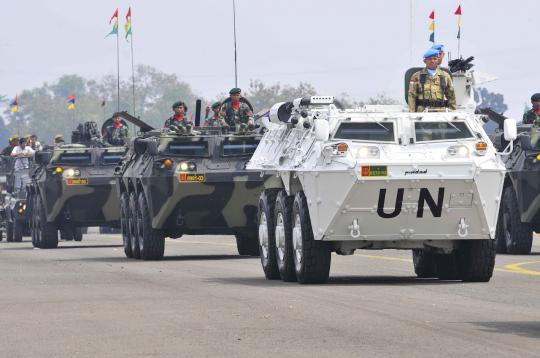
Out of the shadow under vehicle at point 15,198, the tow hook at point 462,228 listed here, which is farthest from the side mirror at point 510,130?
the shadow under vehicle at point 15,198

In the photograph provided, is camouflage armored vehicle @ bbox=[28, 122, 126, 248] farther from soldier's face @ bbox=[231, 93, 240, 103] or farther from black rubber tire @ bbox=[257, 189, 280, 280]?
black rubber tire @ bbox=[257, 189, 280, 280]

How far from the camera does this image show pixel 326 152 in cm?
1934

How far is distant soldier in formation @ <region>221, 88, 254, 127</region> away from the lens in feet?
96.5

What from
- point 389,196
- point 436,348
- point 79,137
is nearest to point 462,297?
point 389,196

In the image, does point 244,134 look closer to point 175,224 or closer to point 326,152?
point 175,224

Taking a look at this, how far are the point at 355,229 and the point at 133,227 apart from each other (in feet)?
34.2

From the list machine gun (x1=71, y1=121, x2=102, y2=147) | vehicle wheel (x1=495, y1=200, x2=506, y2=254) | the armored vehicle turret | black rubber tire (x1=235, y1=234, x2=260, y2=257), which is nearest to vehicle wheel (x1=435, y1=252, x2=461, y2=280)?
the armored vehicle turret

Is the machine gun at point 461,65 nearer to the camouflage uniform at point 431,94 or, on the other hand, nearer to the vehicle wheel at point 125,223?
the camouflage uniform at point 431,94

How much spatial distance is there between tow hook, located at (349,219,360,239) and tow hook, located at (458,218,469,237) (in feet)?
3.56

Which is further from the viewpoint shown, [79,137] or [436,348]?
[79,137]

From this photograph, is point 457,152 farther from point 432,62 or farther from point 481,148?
point 432,62

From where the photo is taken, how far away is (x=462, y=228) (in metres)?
19.5

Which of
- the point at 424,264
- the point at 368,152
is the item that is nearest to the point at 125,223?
the point at 424,264

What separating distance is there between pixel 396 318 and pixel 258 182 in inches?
504
